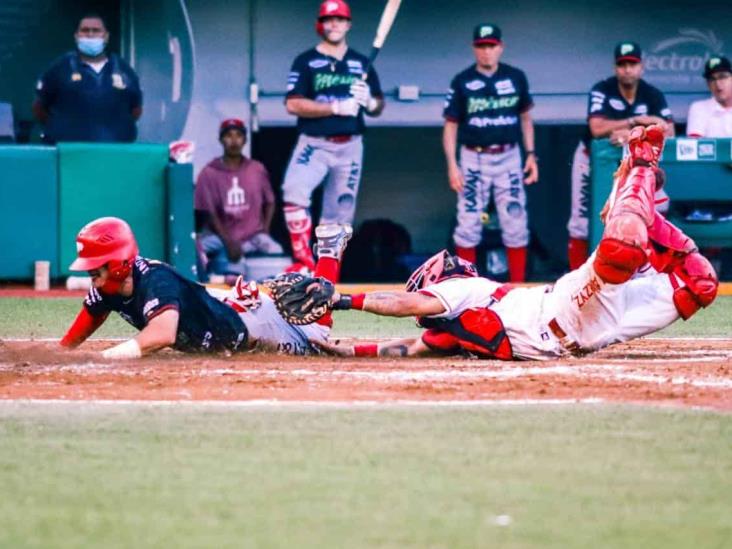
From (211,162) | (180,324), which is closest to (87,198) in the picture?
(211,162)

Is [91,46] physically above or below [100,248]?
above

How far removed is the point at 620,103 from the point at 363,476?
26.9ft

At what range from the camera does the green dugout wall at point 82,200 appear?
12141 mm

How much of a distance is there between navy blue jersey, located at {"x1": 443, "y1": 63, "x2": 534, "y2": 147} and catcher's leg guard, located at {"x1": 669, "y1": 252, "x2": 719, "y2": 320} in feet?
16.4

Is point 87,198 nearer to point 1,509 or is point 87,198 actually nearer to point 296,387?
point 296,387

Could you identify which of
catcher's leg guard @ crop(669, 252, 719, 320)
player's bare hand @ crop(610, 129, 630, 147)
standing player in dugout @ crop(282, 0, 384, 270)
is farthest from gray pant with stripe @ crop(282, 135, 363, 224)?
catcher's leg guard @ crop(669, 252, 719, 320)

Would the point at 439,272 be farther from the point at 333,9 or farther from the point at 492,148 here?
the point at 492,148

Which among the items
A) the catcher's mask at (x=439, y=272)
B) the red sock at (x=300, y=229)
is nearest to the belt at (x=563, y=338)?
the catcher's mask at (x=439, y=272)

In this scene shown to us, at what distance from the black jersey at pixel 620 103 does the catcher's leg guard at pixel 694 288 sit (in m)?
4.98

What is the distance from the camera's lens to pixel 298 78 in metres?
12.3

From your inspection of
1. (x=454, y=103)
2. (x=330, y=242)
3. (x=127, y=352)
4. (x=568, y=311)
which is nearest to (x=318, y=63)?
(x=454, y=103)

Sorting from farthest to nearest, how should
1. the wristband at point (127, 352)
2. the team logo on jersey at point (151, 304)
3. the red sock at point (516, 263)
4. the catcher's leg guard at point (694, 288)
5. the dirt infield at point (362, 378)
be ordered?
the red sock at point (516, 263) < the catcher's leg guard at point (694, 288) < the wristband at point (127, 352) < the team logo on jersey at point (151, 304) < the dirt infield at point (362, 378)

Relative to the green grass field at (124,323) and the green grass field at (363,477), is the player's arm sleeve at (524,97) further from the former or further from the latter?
the green grass field at (363,477)

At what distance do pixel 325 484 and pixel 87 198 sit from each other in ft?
25.8
